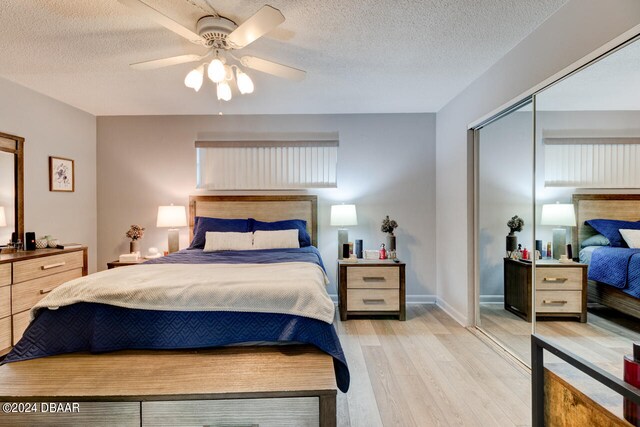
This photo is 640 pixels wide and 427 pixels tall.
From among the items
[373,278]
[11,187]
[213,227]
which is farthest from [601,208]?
[11,187]

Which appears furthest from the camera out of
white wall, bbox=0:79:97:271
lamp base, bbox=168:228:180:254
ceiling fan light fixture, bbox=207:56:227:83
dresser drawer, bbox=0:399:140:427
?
lamp base, bbox=168:228:180:254

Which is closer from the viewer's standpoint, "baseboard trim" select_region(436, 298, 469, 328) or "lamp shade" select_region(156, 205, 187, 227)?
"baseboard trim" select_region(436, 298, 469, 328)

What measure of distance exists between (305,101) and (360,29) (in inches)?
60.7

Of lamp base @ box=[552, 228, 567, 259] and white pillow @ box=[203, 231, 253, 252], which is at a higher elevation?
lamp base @ box=[552, 228, 567, 259]

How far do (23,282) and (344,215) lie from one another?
304 cm

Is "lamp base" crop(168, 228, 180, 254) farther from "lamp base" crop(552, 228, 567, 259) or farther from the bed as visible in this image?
"lamp base" crop(552, 228, 567, 259)

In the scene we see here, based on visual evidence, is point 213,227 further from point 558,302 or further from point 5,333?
point 558,302

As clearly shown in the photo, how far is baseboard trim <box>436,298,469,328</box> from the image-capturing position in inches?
134

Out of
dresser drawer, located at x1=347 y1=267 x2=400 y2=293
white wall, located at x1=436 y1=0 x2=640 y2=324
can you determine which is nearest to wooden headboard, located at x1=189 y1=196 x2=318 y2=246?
dresser drawer, located at x1=347 y1=267 x2=400 y2=293

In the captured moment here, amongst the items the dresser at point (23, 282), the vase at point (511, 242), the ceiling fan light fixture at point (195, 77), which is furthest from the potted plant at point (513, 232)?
the dresser at point (23, 282)

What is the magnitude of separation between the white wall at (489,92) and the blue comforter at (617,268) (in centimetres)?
111

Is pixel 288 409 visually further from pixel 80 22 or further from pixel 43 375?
pixel 80 22

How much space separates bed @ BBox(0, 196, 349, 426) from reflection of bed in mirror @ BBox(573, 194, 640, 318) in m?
1.58

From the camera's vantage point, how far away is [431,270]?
165 inches
